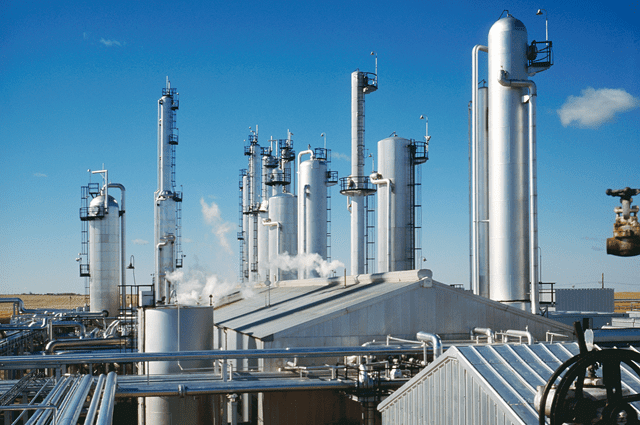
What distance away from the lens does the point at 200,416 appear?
18.5m

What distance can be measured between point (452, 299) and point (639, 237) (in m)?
14.5

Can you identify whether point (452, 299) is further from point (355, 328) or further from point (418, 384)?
point (418, 384)

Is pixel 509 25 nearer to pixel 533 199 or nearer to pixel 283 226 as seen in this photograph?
pixel 533 199

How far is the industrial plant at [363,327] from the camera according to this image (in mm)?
11188

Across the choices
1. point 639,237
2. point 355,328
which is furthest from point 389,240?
point 639,237

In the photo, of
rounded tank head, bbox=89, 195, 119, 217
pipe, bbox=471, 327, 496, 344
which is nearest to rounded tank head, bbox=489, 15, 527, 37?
pipe, bbox=471, 327, 496, 344

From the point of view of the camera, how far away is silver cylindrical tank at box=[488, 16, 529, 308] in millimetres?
26797

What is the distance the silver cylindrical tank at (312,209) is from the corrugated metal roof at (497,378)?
31.6 metres

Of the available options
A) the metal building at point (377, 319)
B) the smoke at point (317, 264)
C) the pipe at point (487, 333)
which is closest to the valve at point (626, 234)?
the metal building at point (377, 319)

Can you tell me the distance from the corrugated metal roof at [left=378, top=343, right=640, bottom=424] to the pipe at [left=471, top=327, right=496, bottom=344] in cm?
745

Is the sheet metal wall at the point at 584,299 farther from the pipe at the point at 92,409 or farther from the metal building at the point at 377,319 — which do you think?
the pipe at the point at 92,409

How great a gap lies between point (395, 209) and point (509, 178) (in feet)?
42.7

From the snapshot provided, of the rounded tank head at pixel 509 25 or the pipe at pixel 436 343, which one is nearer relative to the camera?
the pipe at pixel 436 343

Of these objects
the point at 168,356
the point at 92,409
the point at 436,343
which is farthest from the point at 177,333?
the point at 92,409
